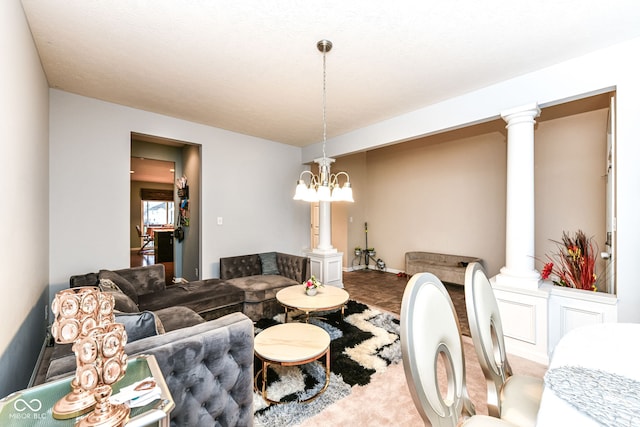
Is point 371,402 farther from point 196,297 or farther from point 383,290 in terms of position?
point 383,290

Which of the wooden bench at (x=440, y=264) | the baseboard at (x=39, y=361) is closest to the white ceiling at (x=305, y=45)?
the baseboard at (x=39, y=361)

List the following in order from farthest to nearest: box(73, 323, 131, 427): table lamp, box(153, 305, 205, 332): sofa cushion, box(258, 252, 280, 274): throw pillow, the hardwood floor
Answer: box(258, 252, 280, 274): throw pillow < the hardwood floor < box(153, 305, 205, 332): sofa cushion < box(73, 323, 131, 427): table lamp

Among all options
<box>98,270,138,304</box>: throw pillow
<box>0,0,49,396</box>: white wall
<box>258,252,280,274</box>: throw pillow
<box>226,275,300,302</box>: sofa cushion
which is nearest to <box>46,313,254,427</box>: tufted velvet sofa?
<box>0,0,49,396</box>: white wall

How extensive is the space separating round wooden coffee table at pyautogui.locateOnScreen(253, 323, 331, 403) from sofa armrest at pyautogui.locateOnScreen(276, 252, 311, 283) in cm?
174

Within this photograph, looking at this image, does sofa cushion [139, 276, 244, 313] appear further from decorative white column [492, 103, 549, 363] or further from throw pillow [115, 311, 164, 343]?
decorative white column [492, 103, 549, 363]

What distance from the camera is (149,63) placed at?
2.46 meters

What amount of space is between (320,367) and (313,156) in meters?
3.79

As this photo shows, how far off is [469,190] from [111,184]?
5.67 metres

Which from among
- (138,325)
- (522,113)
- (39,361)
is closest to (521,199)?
(522,113)

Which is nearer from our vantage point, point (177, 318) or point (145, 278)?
point (177, 318)

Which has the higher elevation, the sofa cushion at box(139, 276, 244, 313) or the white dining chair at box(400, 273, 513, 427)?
the white dining chair at box(400, 273, 513, 427)

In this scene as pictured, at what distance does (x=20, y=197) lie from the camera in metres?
1.75

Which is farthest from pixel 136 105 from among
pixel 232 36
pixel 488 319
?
pixel 488 319

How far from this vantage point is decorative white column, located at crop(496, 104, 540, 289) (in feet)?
8.79
